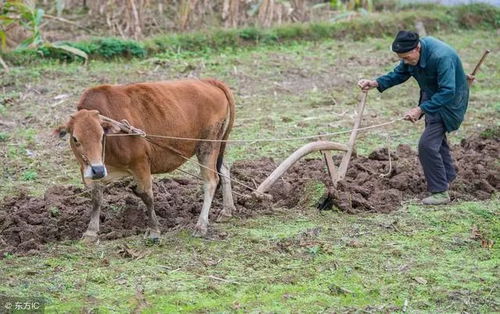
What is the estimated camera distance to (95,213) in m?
7.94

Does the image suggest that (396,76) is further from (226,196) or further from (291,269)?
(291,269)

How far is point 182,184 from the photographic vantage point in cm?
956

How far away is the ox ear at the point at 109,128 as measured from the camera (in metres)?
7.48

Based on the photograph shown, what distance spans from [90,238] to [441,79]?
3662 millimetres

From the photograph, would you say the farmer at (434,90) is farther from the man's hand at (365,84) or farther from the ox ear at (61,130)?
the ox ear at (61,130)

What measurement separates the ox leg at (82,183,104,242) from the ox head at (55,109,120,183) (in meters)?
0.47

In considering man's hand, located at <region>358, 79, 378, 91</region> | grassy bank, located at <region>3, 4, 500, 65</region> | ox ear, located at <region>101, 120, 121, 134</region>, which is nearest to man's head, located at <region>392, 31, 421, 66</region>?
man's hand, located at <region>358, 79, 378, 91</region>

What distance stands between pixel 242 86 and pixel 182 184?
4.72m

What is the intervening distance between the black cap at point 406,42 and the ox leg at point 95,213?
3.12 m

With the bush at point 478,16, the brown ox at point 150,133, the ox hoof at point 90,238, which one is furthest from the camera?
the bush at point 478,16

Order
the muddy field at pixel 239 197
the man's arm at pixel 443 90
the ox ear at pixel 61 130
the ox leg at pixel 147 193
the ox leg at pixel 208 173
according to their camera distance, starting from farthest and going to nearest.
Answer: the man's arm at pixel 443 90
the ox leg at pixel 208 173
the muddy field at pixel 239 197
the ox leg at pixel 147 193
the ox ear at pixel 61 130

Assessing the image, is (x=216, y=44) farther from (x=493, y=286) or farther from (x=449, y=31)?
(x=493, y=286)

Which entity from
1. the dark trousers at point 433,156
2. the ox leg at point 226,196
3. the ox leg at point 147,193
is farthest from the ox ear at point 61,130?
the dark trousers at point 433,156

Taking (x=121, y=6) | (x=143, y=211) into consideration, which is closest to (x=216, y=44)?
(x=121, y=6)
